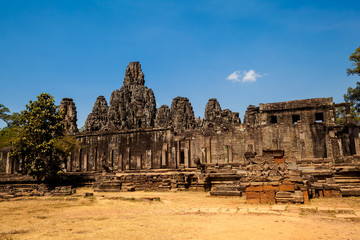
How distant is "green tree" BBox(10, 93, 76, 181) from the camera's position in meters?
22.1

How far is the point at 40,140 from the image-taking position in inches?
888

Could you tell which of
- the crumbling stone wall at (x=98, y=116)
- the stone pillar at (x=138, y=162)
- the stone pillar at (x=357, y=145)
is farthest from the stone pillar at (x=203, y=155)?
the crumbling stone wall at (x=98, y=116)

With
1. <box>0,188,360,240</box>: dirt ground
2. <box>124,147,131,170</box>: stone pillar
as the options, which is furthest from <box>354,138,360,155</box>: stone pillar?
<box>124,147,131,170</box>: stone pillar

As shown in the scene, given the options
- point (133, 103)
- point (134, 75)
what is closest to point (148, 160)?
point (133, 103)

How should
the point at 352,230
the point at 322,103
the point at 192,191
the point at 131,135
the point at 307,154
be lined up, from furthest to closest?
the point at 131,135 → the point at 322,103 → the point at 307,154 → the point at 192,191 → the point at 352,230

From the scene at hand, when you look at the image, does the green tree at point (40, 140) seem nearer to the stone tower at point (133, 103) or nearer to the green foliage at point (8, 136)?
the green foliage at point (8, 136)

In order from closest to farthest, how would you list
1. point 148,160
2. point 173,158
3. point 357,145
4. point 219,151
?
point 357,145 < point 219,151 < point 173,158 < point 148,160

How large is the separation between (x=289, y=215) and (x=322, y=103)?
23.3m

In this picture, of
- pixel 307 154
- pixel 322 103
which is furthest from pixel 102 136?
pixel 322 103

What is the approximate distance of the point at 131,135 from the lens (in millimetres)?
30719

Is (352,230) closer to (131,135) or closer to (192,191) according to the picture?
(192,191)

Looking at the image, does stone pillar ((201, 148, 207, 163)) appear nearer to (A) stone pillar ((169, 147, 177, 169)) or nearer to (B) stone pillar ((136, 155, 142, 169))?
(A) stone pillar ((169, 147, 177, 169))

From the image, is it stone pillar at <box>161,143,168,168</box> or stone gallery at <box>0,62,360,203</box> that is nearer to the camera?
stone gallery at <box>0,62,360,203</box>

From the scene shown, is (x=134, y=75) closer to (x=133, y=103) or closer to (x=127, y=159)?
(x=133, y=103)
